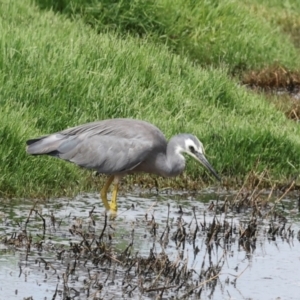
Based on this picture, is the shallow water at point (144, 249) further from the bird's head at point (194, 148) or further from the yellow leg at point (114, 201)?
the bird's head at point (194, 148)

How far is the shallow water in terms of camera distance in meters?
5.91

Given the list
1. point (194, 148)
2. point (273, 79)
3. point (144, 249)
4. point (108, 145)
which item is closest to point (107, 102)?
point (108, 145)

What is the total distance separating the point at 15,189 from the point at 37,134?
2.32ft

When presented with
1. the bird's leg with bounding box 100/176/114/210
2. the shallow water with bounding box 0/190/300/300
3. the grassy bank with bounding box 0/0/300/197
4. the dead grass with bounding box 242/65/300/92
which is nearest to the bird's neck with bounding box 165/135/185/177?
the shallow water with bounding box 0/190/300/300

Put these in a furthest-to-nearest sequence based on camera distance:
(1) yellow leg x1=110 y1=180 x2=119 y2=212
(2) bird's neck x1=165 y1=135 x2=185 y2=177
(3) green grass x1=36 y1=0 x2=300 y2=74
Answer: (3) green grass x1=36 y1=0 x2=300 y2=74
(2) bird's neck x1=165 y1=135 x2=185 y2=177
(1) yellow leg x1=110 y1=180 x2=119 y2=212

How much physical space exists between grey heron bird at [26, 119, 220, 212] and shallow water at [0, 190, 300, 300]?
0.31 metres

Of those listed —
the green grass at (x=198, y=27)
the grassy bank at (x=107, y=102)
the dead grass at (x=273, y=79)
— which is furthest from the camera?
the dead grass at (x=273, y=79)

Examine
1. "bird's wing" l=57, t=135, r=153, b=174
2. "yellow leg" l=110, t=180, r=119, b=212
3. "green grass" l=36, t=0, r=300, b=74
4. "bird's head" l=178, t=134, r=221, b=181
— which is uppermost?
"bird's head" l=178, t=134, r=221, b=181

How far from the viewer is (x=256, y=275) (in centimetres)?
644

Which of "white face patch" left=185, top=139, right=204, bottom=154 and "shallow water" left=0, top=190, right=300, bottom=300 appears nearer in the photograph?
"shallow water" left=0, top=190, right=300, bottom=300

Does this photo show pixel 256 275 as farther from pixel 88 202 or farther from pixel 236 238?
pixel 88 202

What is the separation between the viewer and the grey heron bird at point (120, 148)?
7.78m

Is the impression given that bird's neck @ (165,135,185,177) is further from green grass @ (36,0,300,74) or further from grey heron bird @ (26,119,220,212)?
green grass @ (36,0,300,74)

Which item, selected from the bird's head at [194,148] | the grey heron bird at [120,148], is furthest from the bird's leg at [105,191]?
the bird's head at [194,148]
